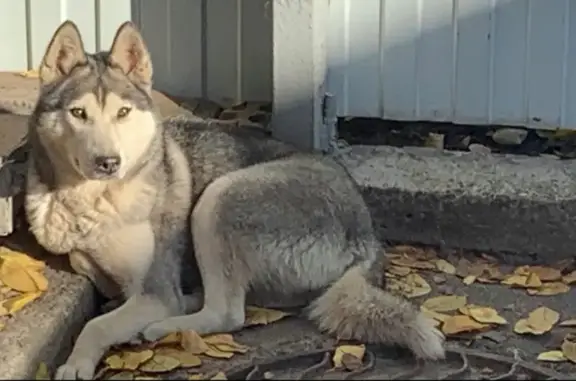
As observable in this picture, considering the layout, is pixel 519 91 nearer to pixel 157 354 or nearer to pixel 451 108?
pixel 451 108

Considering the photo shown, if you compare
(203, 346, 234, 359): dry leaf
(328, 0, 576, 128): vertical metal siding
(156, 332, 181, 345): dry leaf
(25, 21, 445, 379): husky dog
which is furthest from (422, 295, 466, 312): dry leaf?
(328, 0, 576, 128): vertical metal siding

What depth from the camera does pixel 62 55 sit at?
4.27 metres

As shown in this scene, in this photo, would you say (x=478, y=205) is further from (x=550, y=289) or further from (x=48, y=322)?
(x=48, y=322)

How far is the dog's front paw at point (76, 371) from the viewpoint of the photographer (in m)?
3.74

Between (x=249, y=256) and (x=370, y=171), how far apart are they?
107 cm

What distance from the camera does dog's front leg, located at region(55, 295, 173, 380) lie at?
3795mm

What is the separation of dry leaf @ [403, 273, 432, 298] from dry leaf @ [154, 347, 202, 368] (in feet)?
3.25

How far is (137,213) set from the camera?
14.3ft

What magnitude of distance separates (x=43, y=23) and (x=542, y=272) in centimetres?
269

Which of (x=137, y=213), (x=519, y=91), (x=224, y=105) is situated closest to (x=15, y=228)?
(x=137, y=213)

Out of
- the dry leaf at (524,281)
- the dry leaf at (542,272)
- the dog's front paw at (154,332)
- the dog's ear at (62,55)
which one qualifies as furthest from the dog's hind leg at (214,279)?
the dry leaf at (542,272)

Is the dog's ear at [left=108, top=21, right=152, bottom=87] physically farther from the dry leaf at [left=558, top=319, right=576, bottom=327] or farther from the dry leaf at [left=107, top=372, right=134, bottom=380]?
the dry leaf at [left=558, top=319, right=576, bottom=327]

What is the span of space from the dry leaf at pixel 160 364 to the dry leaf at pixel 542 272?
161 centimetres

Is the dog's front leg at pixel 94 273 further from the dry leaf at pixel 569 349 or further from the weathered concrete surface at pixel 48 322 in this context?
the dry leaf at pixel 569 349
